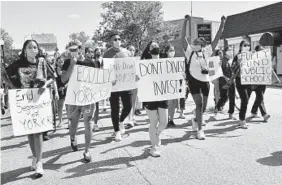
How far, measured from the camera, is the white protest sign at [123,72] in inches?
246

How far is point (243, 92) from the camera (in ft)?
23.0

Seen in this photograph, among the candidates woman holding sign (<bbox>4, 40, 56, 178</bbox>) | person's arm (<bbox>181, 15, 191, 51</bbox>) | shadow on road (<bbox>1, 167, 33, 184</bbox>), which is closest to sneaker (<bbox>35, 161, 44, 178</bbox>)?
woman holding sign (<bbox>4, 40, 56, 178</bbox>)

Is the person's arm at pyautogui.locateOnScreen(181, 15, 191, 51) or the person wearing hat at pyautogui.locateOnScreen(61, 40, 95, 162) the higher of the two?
the person's arm at pyautogui.locateOnScreen(181, 15, 191, 51)

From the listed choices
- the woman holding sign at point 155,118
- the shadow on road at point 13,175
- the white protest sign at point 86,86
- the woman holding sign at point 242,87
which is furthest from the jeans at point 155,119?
the woman holding sign at point 242,87

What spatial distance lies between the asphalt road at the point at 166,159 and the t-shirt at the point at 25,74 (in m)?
1.32

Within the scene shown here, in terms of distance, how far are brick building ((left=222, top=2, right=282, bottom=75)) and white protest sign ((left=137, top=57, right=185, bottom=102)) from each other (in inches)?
765

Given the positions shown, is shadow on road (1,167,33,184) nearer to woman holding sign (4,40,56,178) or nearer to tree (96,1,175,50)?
woman holding sign (4,40,56,178)

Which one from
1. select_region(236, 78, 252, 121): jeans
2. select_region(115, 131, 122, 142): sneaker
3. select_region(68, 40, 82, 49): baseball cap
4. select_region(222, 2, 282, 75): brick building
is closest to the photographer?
select_region(68, 40, 82, 49): baseball cap

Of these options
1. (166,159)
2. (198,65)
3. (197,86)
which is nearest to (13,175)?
(166,159)

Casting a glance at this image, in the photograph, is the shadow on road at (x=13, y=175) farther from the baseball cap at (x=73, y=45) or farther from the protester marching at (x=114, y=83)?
the baseball cap at (x=73, y=45)

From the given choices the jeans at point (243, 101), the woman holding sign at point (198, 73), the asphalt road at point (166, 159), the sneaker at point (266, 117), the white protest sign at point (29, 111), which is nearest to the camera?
the asphalt road at point (166, 159)

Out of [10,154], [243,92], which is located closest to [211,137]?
[243,92]

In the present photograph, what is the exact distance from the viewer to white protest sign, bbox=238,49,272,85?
7160 millimetres

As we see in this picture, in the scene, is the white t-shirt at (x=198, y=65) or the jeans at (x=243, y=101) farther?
the jeans at (x=243, y=101)
